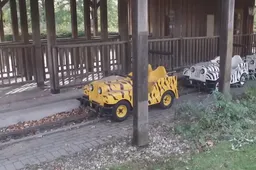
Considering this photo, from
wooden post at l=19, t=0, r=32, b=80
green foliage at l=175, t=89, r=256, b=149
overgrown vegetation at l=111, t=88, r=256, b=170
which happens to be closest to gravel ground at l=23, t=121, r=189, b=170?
overgrown vegetation at l=111, t=88, r=256, b=170

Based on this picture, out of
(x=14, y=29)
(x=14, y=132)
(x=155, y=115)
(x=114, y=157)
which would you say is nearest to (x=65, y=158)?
(x=114, y=157)

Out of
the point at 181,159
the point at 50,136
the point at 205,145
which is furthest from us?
the point at 50,136

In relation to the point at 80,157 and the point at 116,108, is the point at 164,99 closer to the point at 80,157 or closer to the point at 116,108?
the point at 116,108

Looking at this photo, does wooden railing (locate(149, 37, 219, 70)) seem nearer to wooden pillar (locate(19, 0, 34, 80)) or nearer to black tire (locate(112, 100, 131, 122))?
black tire (locate(112, 100, 131, 122))

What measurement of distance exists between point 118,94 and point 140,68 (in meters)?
1.32

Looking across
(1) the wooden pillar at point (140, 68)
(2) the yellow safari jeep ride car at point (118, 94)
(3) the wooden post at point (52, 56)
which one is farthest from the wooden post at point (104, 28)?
(1) the wooden pillar at point (140, 68)

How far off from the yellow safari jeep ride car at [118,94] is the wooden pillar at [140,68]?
1127mm

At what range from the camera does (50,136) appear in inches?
182

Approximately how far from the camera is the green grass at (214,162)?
3.56 metres

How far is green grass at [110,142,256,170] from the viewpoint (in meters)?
3.56

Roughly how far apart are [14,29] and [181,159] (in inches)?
262

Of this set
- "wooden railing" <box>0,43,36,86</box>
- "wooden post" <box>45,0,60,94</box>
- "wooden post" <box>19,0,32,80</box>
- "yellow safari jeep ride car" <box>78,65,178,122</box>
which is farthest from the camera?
"wooden post" <box>19,0,32,80</box>

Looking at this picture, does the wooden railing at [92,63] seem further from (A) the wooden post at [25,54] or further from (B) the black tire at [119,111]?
(B) the black tire at [119,111]

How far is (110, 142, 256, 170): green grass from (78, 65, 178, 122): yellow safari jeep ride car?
5.36ft
